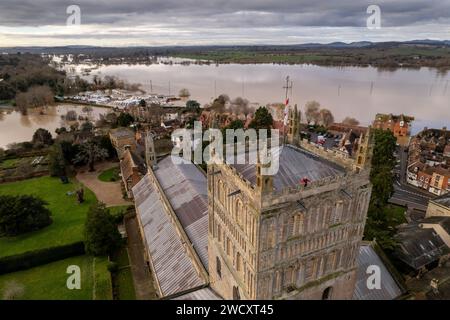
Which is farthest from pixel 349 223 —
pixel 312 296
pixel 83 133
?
pixel 83 133

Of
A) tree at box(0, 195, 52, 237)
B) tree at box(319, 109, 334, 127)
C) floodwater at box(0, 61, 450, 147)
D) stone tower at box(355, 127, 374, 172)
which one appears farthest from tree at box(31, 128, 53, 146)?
stone tower at box(355, 127, 374, 172)

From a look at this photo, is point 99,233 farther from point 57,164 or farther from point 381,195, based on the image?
point 381,195

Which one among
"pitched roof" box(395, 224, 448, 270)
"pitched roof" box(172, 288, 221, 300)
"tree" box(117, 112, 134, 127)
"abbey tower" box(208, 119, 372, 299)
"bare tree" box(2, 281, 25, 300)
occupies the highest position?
"abbey tower" box(208, 119, 372, 299)

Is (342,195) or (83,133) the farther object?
(83,133)

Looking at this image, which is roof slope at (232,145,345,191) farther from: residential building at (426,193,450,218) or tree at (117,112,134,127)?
tree at (117,112,134,127)
